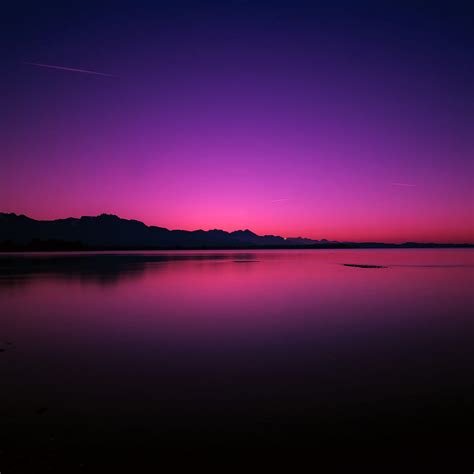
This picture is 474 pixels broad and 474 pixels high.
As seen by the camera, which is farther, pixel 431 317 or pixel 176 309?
pixel 176 309

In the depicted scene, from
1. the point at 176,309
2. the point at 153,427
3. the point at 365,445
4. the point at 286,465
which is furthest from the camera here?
the point at 176,309

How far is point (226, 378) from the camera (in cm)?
1097

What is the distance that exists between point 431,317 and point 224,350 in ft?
41.0

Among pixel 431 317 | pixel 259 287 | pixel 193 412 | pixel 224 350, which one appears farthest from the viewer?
pixel 259 287

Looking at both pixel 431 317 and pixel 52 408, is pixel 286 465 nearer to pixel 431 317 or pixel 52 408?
pixel 52 408

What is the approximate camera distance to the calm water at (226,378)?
7453 millimetres

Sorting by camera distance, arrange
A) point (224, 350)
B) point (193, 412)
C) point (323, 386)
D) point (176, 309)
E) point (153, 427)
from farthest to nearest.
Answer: point (176, 309)
point (224, 350)
point (323, 386)
point (193, 412)
point (153, 427)

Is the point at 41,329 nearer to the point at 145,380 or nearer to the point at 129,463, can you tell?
the point at 145,380

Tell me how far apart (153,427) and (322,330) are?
36.8 feet

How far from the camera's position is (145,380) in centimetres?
1077

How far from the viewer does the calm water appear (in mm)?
7453

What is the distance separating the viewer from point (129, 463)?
6480mm

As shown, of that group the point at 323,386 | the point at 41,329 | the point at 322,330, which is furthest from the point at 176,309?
the point at 323,386

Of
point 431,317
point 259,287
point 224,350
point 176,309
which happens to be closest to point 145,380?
point 224,350
